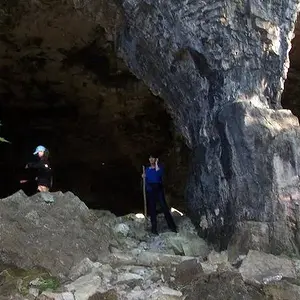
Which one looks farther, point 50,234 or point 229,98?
point 229,98

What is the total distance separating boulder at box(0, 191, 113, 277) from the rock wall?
1354 mm

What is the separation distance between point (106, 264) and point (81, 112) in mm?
7447

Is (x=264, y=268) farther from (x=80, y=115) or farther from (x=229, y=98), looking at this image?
(x=80, y=115)

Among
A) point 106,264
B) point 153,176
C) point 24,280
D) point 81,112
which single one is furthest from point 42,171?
point 81,112

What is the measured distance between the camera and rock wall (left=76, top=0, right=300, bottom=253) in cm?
480

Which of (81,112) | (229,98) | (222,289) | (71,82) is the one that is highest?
(229,98)

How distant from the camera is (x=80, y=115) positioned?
11.6m

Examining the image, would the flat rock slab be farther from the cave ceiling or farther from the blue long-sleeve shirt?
the cave ceiling

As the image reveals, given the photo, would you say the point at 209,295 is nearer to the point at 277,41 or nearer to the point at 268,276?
the point at 268,276

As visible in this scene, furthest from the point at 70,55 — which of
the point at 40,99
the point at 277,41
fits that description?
the point at 277,41

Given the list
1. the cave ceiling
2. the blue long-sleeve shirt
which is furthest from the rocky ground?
the cave ceiling

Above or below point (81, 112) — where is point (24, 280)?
below

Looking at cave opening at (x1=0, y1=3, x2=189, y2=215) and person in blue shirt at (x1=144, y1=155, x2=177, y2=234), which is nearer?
person in blue shirt at (x1=144, y1=155, x2=177, y2=234)

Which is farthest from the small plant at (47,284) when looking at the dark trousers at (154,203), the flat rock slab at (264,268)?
the dark trousers at (154,203)
